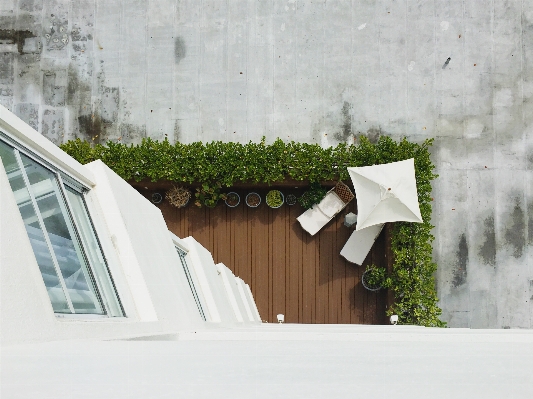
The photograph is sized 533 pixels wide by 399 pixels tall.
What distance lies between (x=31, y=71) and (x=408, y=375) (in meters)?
13.7

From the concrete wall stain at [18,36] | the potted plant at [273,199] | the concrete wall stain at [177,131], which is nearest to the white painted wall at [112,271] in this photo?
the potted plant at [273,199]

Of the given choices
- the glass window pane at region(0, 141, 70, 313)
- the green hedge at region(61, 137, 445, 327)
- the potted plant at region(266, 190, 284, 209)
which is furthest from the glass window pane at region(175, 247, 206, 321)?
the potted plant at region(266, 190, 284, 209)

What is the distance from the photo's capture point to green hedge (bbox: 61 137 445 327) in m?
12.1

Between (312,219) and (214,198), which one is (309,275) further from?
(214,198)

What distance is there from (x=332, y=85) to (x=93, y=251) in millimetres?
9682

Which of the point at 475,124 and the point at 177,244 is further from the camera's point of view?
the point at 475,124

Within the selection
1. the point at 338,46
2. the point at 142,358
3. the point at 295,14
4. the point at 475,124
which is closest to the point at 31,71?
the point at 295,14

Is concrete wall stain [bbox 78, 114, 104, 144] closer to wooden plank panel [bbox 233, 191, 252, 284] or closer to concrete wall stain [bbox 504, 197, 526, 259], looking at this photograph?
wooden plank panel [bbox 233, 191, 252, 284]

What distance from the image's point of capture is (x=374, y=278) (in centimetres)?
1248

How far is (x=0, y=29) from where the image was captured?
45.1ft

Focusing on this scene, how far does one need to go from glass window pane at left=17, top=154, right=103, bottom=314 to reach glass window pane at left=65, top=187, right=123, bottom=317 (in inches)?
6.0

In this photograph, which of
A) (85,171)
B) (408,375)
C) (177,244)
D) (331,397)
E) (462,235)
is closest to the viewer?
(331,397)

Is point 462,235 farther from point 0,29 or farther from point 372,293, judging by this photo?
point 0,29

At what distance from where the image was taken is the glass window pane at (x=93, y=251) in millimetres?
4434
